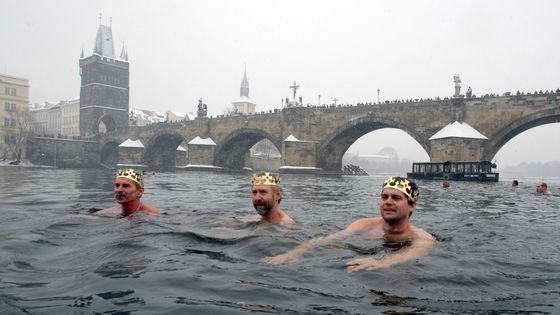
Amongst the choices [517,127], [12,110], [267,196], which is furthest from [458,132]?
[12,110]

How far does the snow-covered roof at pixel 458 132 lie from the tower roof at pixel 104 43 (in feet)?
176

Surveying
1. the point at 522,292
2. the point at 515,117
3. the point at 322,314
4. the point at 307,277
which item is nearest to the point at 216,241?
the point at 307,277

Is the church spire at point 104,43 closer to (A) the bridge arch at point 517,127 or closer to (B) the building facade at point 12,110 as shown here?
(B) the building facade at point 12,110

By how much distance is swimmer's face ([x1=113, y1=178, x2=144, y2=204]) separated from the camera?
6.27 meters

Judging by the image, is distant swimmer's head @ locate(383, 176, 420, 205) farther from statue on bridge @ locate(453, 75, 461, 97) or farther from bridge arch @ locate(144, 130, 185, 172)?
bridge arch @ locate(144, 130, 185, 172)

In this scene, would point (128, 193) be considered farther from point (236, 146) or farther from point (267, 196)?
point (236, 146)

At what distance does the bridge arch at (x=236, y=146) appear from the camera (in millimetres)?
42156

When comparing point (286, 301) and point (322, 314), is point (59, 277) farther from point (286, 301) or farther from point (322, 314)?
point (322, 314)

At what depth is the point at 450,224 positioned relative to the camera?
7.36 metres

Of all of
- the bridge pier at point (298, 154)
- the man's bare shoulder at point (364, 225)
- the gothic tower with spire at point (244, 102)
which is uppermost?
the gothic tower with spire at point (244, 102)

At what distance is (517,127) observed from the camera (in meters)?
27.1

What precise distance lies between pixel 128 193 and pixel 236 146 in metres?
40.0

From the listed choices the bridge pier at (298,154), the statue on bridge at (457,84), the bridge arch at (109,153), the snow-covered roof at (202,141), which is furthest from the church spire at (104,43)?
the statue on bridge at (457,84)

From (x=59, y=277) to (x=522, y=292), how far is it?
132 inches
